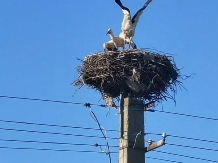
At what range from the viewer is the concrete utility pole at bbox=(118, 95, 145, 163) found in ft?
22.9

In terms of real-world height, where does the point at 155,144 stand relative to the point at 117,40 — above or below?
below

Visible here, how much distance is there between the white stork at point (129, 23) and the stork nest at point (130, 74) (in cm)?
108

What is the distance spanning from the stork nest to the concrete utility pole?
3.93 ft

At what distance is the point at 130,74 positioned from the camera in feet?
30.2

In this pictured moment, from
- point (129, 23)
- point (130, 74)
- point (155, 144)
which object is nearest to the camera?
point (155, 144)

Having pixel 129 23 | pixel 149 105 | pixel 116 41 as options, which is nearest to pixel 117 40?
pixel 116 41

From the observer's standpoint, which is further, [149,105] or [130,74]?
[130,74]

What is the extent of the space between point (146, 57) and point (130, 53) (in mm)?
280

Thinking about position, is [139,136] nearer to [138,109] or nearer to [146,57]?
[138,109]

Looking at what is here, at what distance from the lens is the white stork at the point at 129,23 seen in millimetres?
11234

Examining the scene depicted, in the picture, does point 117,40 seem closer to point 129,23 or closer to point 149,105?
point 129,23

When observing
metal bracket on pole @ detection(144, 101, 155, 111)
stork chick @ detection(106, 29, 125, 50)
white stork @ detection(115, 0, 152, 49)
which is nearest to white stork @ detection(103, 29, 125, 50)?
stork chick @ detection(106, 29, 125, 50)

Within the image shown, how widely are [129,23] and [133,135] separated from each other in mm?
4583

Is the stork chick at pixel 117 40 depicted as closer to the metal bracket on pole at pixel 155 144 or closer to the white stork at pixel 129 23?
the white stork at pixel 129 23
